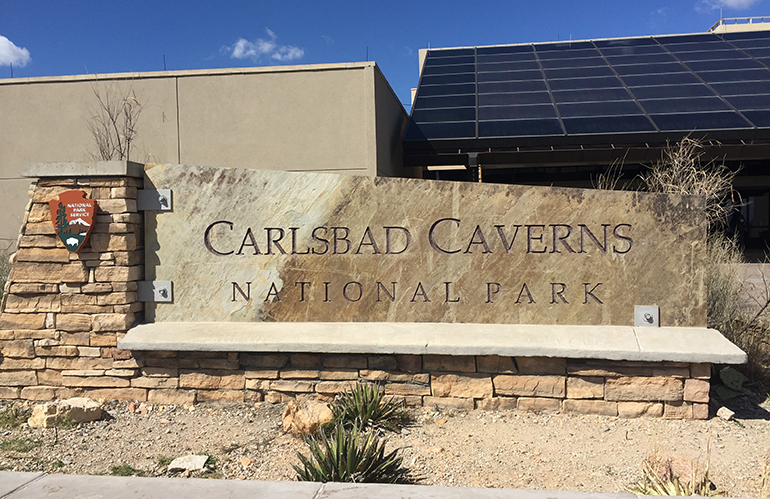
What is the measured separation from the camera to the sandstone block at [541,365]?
4574mm

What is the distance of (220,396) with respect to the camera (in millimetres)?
4945

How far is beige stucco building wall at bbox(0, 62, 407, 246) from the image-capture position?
9.50m

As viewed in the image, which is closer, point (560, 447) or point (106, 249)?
point (560, 447)

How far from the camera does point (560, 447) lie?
160 inches

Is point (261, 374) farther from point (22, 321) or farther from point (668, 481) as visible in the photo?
point (668, 481)

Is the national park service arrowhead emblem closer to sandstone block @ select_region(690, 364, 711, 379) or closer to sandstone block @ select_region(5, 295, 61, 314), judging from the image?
sandstone block @ select_region(5, 295, 61, 314)

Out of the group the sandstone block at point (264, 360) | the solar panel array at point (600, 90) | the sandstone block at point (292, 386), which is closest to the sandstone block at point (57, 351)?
the sandstone block at point (264, 360)

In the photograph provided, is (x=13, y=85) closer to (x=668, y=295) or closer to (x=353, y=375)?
(x=353, y=375)

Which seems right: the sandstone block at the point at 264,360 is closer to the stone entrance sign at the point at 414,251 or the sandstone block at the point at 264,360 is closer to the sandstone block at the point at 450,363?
the stone entrance sign at the point at 414,251

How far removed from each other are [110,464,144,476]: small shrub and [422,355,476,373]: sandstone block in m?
2.36

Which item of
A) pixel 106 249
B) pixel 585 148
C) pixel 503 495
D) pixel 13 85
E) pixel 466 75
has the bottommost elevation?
pixel 503 495

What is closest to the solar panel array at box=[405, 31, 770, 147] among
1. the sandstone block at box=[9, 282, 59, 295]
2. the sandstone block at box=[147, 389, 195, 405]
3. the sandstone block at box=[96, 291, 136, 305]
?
the sandstone block at box=[96, 291, 136, 305]

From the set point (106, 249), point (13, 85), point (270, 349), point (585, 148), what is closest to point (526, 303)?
point (270, 349)

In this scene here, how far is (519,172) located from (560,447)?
1042 centimetres
